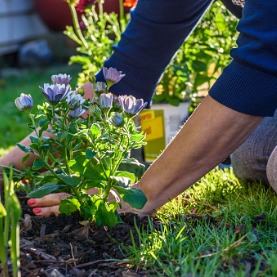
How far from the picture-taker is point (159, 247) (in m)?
1.77

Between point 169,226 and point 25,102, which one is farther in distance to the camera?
point 169,226

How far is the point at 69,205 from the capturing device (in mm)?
1973

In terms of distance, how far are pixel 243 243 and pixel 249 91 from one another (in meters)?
0.41

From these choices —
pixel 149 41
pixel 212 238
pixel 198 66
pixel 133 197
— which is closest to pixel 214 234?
pixel 212 238

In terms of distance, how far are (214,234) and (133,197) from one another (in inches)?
8.7

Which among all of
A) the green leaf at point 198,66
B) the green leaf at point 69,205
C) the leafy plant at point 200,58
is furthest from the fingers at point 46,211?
the green leaf at point 198,66

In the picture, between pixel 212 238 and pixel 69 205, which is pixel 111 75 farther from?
pixel 212 238

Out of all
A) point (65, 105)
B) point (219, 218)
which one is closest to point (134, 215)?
point (219, 218)

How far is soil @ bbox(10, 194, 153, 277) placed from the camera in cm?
169

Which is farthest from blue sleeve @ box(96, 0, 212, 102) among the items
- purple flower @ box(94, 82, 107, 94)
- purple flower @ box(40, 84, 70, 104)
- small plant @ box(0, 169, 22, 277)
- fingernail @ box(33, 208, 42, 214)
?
small plant @ box(0, 169, 22, 277)

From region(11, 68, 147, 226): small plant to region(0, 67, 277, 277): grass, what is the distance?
5.0 inches

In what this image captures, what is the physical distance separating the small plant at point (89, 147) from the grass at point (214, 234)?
13 centimetres

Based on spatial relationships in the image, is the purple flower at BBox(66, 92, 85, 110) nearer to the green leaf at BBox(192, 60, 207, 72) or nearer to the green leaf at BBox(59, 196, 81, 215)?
the green leaf at BBox(59, 196, 81, 215)

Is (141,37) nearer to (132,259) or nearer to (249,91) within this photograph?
(249,91)
